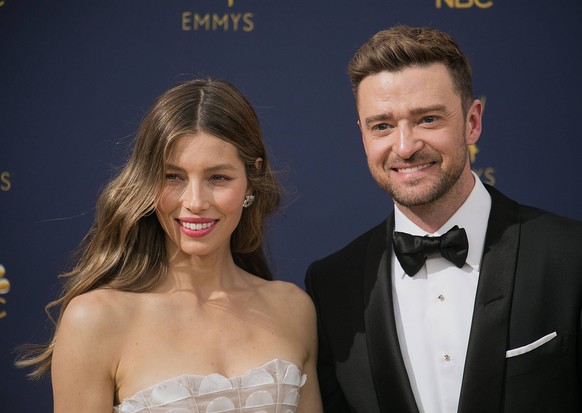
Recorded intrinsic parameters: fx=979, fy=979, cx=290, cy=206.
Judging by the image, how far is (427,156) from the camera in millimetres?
2738

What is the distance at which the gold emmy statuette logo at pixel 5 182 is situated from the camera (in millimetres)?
3676

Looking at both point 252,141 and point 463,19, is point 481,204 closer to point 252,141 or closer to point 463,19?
point 252,141

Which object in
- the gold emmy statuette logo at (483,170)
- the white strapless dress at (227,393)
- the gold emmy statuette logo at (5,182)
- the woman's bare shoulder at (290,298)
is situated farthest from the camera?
the gold emmy statuette logo at (5,182)

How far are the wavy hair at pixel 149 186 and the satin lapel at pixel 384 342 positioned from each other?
0.39m

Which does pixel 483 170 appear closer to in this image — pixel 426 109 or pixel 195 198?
pixel 426 109

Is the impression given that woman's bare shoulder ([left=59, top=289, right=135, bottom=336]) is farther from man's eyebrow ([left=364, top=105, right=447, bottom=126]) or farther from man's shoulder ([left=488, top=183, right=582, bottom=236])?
man's shoulder ([left=488, top=183, right=582, bottom=236])

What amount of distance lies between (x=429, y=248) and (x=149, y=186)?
2.60ft

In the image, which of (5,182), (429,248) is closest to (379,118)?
(429,248)

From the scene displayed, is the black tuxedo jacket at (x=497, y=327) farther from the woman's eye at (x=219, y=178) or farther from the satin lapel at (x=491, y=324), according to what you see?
→ the woman's eye at (x=219, y=178)

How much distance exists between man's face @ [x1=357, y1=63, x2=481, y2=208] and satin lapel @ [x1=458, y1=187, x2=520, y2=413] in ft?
0.69

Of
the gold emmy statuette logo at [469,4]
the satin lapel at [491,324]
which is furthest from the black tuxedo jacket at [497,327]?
the gold emmy statuette logo at [469,4]

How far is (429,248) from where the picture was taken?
8.98 ft

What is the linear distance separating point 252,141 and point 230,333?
539mm

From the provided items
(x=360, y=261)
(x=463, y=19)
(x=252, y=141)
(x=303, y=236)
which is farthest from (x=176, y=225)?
(x=463, y=19)
